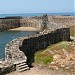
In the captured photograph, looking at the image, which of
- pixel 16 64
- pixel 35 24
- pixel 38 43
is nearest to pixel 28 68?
pixel 16 64

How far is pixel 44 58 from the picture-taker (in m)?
30.9

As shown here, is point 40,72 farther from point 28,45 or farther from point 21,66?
point 28,45

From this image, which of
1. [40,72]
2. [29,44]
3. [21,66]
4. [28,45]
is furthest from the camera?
[29,44]

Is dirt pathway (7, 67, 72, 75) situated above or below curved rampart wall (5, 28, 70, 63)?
below

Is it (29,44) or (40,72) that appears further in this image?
(29,44)

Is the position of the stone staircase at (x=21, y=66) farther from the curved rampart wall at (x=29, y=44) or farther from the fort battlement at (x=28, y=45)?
the curved rampart wall at (x=29, y=44)

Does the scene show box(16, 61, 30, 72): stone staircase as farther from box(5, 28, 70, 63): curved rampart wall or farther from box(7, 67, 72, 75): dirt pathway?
box(5, 28, 70, 63): curved rampart wall

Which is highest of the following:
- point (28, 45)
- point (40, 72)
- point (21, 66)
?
point (28, 45)

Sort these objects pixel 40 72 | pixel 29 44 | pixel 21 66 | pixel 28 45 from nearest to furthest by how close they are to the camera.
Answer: pixel 40 72 < pixel 21 66 < pixel 28 45 < pixel 29 44

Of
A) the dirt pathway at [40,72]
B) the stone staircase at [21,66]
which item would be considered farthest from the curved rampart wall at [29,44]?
the dirt pathway at [40,72]

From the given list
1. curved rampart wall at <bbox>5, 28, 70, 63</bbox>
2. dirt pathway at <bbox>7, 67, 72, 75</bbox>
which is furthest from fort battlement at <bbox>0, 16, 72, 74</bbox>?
dirt pathway at <bbox>7, 67, 72, 75</bbox>

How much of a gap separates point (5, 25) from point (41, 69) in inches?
2439

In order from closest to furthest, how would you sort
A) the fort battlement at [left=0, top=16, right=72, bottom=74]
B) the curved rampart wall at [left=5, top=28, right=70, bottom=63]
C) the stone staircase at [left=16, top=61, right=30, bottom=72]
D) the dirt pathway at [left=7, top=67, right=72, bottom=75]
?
the dirt pathway at [left=7, top=67, right=72, bottom=75] → the stone staircase at [left=16, top=61, right=30, bottom=72] → the fort battlement at [left=0, top=16, right=72, bottom=74] → the curved rampart wall at [left=5, top=28, right=70, bottom=63]

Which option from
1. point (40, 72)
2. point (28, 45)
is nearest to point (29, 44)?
point (28, 45)
